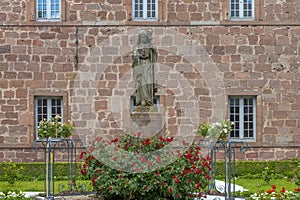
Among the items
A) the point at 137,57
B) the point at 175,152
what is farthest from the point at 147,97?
the point at 175,152

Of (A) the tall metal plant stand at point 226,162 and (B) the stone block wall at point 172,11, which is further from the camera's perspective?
(B) the stone block wall at point 172,11

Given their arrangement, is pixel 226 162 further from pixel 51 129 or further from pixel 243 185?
pixel 51 129

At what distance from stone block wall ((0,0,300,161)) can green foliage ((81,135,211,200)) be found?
7896 millimetres

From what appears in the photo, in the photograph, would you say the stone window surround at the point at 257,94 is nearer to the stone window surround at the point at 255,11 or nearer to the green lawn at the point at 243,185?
the stone window surround at the point at 255,11

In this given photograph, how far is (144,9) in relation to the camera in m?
19.1

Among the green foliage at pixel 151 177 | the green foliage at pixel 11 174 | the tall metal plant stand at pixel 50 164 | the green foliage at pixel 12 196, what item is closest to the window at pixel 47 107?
the tall metal plant stand at pixel 50 164

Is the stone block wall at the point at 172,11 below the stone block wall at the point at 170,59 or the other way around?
the other way around

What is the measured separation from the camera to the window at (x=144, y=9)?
19078 mm

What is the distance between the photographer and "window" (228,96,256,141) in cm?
1900

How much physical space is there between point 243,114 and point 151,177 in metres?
9.17

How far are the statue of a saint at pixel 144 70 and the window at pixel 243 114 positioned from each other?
671 cm

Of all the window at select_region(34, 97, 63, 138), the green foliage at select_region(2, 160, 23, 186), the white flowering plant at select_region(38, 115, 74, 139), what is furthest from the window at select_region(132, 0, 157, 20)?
the green foliage at select_region(2, 160, 23, 186)

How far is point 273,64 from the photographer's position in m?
18.8

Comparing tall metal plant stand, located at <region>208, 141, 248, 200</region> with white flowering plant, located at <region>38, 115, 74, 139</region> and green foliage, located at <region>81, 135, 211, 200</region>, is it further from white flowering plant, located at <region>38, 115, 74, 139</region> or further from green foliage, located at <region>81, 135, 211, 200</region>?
white flowering plant, located at <region>38, 115, 74, 139</region>
